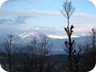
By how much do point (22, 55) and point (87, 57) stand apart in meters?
5.44

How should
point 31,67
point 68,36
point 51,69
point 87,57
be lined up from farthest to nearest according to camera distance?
point 51,69 → point 31,67 → point 87,57 → point 68,36

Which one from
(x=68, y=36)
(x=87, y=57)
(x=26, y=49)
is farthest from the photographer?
(x=26, y=49)

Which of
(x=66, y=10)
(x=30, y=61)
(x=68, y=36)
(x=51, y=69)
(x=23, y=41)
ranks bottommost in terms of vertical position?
(x=51, y=69)

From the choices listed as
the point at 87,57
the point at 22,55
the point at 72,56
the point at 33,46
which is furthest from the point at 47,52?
the point at 72,56

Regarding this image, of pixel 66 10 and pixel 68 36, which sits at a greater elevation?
pixel 66 10

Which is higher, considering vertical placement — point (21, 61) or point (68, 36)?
point (68, 36)

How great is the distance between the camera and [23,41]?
13422 mm

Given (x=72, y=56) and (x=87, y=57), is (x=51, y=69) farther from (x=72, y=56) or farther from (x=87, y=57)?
(x=72, y=56)

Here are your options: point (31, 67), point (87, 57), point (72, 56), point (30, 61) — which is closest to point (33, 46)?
point (30, 61)

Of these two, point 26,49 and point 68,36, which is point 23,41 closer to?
point 26,49

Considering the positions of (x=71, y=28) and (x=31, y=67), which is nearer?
(x=71, y=28)

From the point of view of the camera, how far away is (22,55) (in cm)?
1531

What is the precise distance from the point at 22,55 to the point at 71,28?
33.0 feet

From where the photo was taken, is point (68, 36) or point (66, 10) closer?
point (66, 10)
